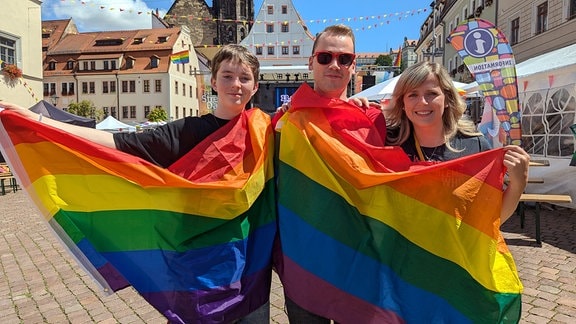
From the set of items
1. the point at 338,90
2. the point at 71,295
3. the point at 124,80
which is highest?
the point at 124,80

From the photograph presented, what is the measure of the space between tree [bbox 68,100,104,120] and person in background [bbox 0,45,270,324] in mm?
47319

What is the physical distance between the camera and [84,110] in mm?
44906

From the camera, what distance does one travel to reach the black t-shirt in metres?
2.39

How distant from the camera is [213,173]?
7.73ft

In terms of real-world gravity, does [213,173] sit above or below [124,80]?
below

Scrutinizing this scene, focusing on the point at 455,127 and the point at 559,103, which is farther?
the point at 559,103

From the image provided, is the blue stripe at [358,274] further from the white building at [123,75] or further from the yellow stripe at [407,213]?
the white building at [123,75]

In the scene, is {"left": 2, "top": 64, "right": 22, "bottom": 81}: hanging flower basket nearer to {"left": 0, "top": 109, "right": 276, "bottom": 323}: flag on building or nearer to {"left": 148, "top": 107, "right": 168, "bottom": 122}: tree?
{"left": 0, "top": 109, "right": 276, "bottom": 323}: flag on building

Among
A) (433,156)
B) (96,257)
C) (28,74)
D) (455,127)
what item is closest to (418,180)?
(433,156)

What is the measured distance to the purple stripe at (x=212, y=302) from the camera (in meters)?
2.26

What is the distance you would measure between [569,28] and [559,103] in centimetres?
820

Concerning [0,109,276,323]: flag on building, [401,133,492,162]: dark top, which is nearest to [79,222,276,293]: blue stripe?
[0,109,276,323]: flag on building

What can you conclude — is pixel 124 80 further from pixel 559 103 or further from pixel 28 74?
pixel 559 103

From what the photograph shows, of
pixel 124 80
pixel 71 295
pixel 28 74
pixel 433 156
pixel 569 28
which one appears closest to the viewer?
pixel 433 156
